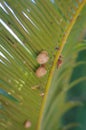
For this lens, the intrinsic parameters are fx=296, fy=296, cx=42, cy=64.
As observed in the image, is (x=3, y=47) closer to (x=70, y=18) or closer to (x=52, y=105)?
(x=70, y=18)

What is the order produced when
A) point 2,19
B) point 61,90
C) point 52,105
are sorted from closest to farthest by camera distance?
point 2,19 → point 52,105 → point 61,90

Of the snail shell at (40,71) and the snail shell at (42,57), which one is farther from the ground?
the snail shell at (42,57)

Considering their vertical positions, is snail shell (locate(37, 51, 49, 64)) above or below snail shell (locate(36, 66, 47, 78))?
above

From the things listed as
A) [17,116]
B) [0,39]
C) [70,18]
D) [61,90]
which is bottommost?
[61,90]

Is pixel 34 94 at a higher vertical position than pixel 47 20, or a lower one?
lower

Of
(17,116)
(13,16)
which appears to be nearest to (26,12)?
(13,16)
